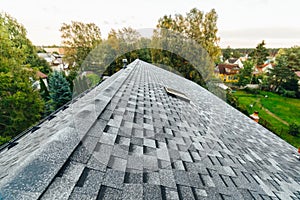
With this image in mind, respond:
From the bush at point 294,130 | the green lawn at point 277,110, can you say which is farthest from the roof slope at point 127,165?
the bush at point 294,130

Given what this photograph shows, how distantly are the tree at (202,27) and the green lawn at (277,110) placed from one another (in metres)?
7.91

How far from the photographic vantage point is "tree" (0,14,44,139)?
740cm

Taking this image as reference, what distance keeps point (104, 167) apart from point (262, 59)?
172ft

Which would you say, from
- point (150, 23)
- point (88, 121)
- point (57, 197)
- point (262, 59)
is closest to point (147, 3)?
point (150, 23)

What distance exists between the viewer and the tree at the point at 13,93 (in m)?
7.40

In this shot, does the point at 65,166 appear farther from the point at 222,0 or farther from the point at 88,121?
the point at 222,0

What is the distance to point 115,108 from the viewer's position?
1733 mm

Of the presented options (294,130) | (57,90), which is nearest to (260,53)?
(294,130)

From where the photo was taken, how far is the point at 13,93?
8016 mm

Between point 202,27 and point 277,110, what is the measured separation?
16.4m

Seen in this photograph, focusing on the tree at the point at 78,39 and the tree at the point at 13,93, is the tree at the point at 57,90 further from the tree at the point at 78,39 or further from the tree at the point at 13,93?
the tree at the point at 78,39

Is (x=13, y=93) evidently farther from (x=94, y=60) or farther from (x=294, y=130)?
(x=294, y=130)

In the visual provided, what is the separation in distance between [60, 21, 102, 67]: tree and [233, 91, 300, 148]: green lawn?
23787 mm

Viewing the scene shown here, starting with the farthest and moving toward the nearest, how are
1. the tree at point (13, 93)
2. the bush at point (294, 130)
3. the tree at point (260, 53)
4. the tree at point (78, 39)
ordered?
the tree at point (260, 53), the tree at point (78, 39), the bush at point (294, 130), the tree at point (13, 93)
